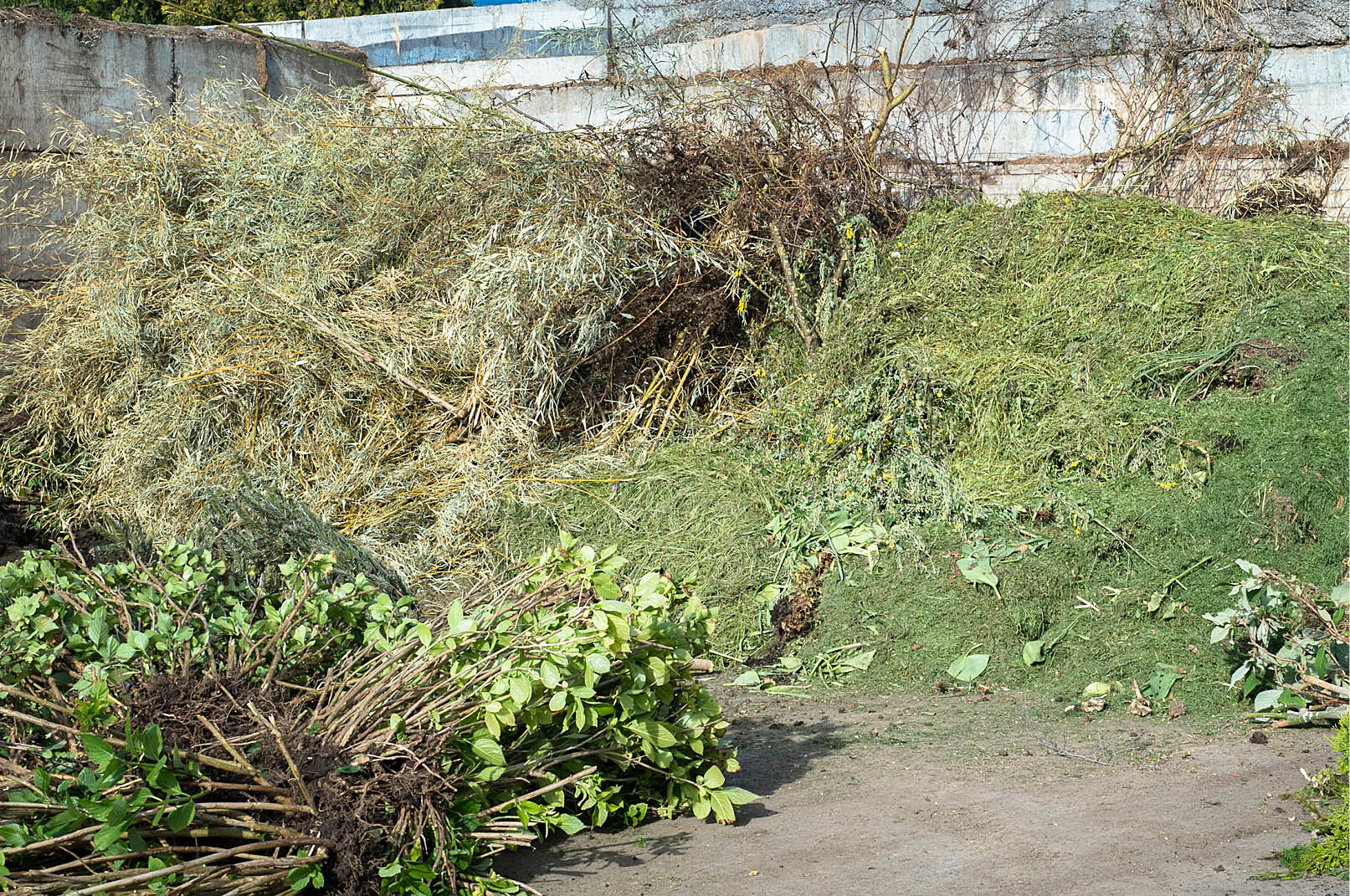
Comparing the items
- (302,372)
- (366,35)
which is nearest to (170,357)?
(302,372)

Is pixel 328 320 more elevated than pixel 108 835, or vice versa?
pixel 328 320

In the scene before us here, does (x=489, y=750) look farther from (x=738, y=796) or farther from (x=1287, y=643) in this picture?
(x=1287, y=643)

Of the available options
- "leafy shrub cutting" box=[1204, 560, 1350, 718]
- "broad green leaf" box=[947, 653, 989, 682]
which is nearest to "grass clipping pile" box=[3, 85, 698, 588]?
"broad green leaf" box=[947, 653, 989, 682]

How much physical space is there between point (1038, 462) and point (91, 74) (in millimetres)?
6842

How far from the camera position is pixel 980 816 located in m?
3.19

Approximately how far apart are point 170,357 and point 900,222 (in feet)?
15.4

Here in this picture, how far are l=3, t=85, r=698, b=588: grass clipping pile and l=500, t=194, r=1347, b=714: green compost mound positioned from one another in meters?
0.80

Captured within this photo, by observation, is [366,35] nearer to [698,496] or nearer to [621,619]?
[698,496]

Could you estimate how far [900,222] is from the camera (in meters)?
7.38

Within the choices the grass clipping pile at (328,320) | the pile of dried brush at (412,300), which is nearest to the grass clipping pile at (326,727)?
the pile of dried brush at (412,300)

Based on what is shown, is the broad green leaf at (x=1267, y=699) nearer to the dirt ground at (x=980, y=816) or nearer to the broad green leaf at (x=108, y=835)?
the dirt ground at (x=980, y=816)

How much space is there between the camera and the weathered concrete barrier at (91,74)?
24.1 feet

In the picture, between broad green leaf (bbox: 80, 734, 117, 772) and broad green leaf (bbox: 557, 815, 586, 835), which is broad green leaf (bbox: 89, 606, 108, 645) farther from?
broad green leaf (bbox: 557, 815, 586, 835)

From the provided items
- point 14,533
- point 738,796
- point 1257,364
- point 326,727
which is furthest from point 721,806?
point 14,533
